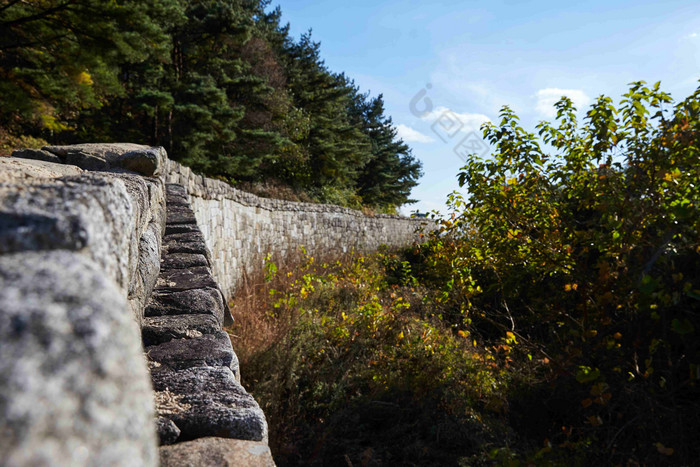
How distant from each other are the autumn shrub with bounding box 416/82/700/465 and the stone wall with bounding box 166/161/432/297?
2.70 m

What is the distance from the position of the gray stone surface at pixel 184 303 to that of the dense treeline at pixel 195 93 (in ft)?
23.2

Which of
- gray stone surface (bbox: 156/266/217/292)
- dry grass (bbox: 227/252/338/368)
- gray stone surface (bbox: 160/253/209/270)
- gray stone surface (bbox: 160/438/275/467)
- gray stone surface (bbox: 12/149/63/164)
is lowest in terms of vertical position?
dry grass (bbox: 227/252/338/368)

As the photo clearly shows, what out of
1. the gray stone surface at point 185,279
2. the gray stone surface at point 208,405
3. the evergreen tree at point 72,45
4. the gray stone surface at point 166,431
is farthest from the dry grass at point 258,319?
the evergreen tree at point 72,45

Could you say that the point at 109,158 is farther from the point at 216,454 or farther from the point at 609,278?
the point at 609,278

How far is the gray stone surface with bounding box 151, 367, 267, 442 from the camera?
3.80 ft

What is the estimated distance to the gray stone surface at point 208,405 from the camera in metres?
1.16

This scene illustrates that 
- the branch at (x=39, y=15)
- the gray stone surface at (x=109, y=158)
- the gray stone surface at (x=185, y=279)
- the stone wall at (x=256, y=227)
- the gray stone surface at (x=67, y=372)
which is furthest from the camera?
the branch at (x=39, y=15)

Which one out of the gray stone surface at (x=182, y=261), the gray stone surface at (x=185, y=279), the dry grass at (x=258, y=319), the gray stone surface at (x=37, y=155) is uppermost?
the gray stone surface at (x=37, y=155)

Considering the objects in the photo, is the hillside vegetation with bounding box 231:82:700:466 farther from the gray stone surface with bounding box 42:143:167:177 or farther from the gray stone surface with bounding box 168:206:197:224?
the gray stone surface with bounding box 42:143:167:177

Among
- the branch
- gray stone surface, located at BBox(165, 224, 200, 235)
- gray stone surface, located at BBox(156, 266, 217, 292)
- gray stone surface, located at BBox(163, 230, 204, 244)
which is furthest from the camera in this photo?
the branch

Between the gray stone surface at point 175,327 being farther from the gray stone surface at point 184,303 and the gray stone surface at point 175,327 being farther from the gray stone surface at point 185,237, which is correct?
the gray stone surface at point 185,237

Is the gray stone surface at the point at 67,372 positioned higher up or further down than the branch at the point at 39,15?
further down

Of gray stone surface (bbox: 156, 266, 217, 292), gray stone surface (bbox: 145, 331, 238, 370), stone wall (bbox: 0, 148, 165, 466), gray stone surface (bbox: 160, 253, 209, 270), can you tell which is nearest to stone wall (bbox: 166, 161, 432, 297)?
gray stone surface (bbox: 160, 253, 209, 270)

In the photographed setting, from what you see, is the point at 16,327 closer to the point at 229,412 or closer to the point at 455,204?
the point at 229,412
